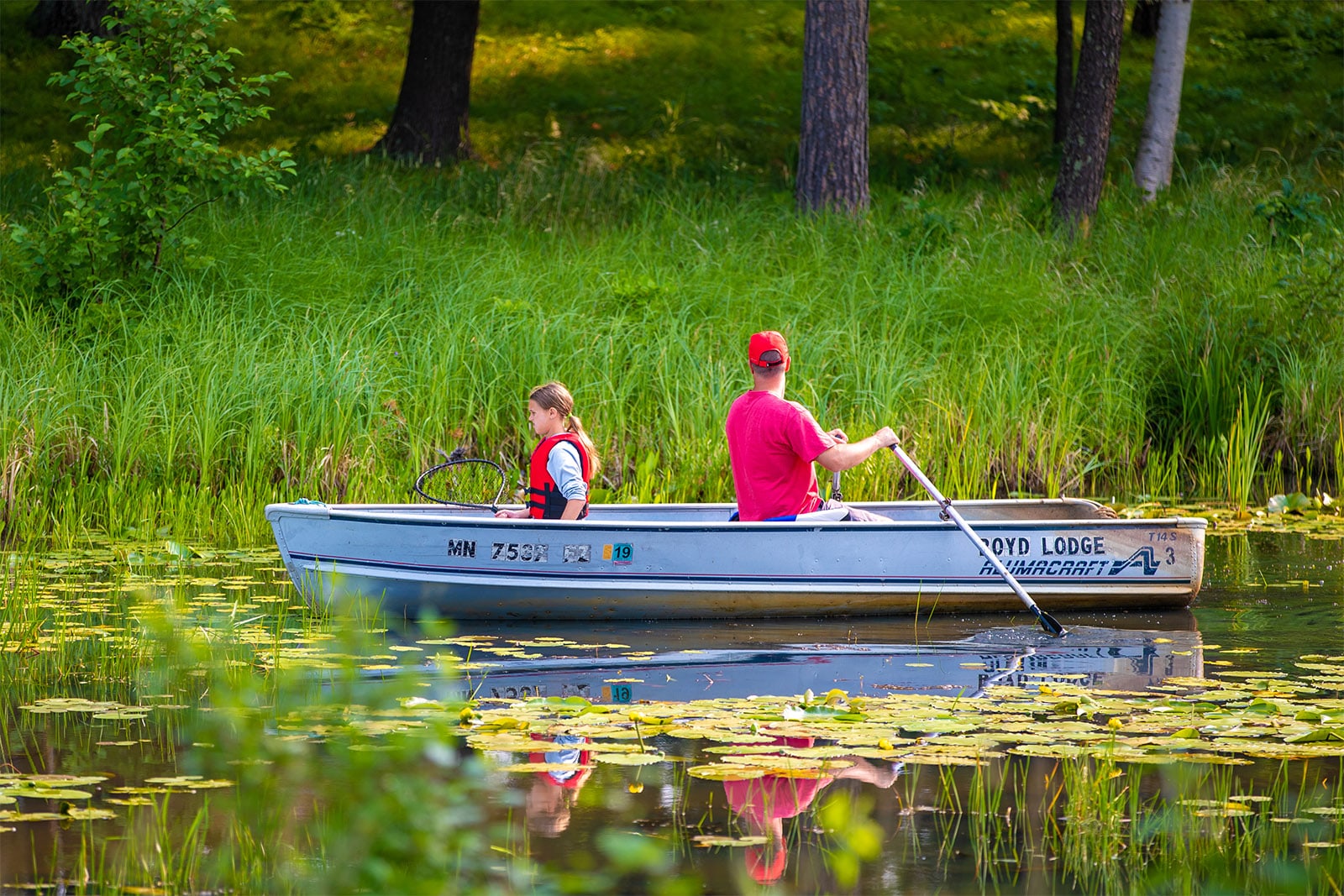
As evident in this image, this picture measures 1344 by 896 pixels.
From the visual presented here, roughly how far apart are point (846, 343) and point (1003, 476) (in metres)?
1.49

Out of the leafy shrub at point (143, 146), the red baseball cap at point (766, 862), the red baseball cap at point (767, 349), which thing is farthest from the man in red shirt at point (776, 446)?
the leafy shrub at point (143, 146)

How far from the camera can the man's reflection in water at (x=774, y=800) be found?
4.02 metres

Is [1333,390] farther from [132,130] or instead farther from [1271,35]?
[1271,35]

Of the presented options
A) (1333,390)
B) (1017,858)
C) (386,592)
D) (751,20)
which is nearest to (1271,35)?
(751,20)

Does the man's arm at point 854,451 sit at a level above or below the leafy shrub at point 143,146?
below

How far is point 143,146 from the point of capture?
1081 cm

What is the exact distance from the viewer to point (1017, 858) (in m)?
4.09

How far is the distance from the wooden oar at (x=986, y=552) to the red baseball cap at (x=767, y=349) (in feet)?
2.27

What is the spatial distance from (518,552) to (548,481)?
0.40m

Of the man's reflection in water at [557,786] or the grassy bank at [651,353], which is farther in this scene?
the grassy bank at [651,353]

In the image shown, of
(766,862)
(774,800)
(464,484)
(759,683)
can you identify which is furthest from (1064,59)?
(766,862)

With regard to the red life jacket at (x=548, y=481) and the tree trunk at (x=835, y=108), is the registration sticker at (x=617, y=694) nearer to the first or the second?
the red life jacket at (x=548, y=481)

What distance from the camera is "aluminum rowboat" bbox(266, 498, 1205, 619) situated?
7.48m

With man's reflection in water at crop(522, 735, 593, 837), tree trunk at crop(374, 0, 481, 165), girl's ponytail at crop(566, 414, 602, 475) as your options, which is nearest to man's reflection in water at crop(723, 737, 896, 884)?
man's reflection in water at crop(522, 735, 593, 837)
